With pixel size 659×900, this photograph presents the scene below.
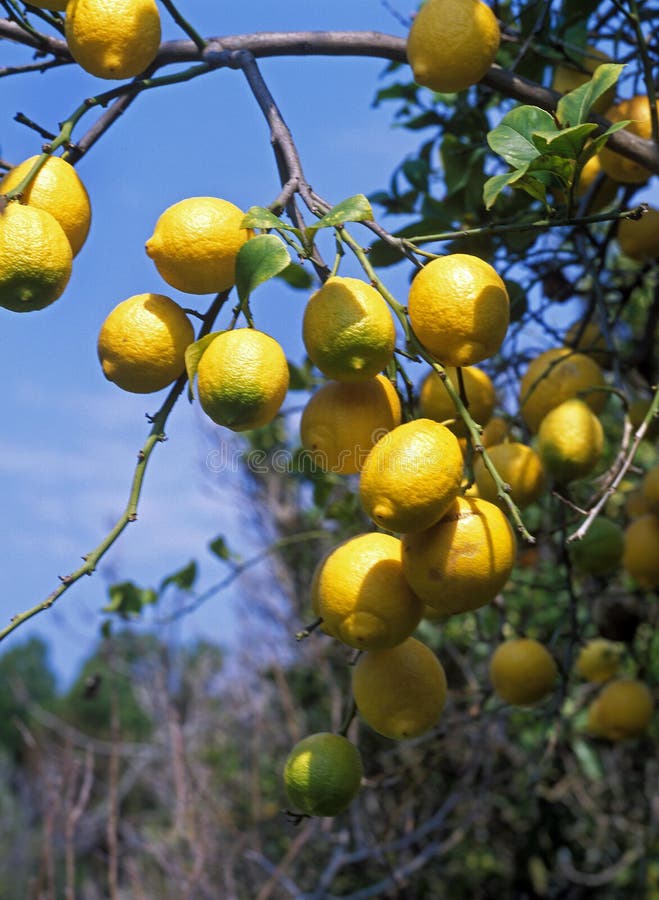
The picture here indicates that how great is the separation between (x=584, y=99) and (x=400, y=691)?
0.61 metres

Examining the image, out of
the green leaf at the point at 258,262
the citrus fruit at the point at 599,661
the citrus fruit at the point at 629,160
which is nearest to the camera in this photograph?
the green leaf at the point at 258,262

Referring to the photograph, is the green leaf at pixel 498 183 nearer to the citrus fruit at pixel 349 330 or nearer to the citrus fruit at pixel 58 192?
the citrus fruit at pixel 349 330

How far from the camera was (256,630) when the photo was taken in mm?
3568

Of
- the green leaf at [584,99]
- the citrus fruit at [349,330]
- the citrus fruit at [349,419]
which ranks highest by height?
the green leaf at [584,99]

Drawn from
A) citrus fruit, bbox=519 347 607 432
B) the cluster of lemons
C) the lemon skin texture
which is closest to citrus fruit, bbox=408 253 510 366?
the cluster of lemons

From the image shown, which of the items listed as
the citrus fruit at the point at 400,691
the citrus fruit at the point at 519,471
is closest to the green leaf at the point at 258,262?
the citrus fruit at the point at 400,691

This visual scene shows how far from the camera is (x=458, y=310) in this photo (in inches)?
31.0

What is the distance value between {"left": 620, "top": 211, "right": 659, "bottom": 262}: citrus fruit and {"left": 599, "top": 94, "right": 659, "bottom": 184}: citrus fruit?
9 cm

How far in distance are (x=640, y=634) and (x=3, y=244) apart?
188cm

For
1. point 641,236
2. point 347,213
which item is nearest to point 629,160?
point 641,236

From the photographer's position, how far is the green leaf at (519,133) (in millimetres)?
851

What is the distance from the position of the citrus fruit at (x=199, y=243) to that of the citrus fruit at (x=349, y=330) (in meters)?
0.11

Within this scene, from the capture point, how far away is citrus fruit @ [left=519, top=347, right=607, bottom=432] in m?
1.30

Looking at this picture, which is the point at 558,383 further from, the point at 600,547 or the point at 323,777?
the point at 323,777
